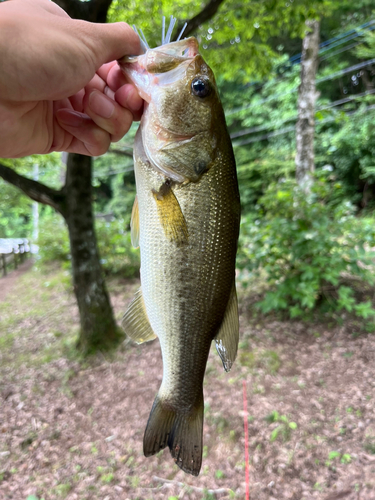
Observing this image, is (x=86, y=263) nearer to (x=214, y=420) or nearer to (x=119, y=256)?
(x=214, y=420)

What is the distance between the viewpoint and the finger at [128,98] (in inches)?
57.9

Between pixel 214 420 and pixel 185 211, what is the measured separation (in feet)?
9.18

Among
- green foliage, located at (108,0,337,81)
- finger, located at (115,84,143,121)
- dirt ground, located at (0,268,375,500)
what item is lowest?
dirt ground, located at (0,268,375,500)

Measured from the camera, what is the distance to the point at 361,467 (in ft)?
8.85

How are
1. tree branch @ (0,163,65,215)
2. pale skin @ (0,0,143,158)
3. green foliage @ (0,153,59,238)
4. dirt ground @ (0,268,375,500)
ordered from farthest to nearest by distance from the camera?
1. green foliage @ (0,153,59,238)
2. tree branch @ (0,163,65,215)
3. dirt ground @ (0,268,375,500)
4. pale skin @ (0,0,143,158)

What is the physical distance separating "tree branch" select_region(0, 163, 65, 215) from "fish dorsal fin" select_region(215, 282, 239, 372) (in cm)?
329

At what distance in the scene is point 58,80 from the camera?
4.13 feet

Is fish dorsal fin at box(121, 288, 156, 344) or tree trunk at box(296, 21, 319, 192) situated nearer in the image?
→ fish dorsal fin at box(121, 288, 156, 344)

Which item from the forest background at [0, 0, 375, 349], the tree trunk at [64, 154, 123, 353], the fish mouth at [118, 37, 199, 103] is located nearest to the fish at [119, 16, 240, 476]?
the fish mouth at [118, 37, 199, 103]

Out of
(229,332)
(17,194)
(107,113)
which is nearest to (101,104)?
(107,113)

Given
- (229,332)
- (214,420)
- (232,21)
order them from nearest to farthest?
(229,332)
(214,420)
(232,21)

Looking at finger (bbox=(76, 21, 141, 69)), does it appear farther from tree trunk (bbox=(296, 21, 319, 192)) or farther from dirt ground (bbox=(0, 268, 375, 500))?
tree trunk (bbox=(296, 21, 319, 192))

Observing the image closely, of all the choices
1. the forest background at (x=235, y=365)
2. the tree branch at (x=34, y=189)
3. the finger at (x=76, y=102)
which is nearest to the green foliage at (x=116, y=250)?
the forest background at (x=235, y=365)

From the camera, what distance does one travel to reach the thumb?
123 centimetres
